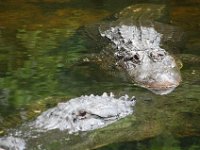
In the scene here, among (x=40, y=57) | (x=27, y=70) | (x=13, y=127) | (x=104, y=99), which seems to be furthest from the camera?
(x=40, y=57)

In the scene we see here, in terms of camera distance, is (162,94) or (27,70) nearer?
(162,94)

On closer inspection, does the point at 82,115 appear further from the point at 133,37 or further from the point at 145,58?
the point at 133,37

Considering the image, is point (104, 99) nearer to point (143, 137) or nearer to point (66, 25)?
point (143, 137)

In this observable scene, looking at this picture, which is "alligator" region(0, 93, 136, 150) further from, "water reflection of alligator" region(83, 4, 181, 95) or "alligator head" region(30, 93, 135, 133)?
"water reflection of alligator" region(83, 4, 181, 95)

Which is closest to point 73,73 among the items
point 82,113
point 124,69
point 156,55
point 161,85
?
point 124,69

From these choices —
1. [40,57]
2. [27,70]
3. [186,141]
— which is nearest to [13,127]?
[186,141]

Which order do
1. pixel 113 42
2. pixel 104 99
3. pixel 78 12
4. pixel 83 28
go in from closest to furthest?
pixel 104 99 < pixel 113 42 < pixel 83 28 < pixel 78 12

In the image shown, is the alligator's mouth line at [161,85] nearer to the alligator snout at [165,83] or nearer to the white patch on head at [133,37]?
the alligator snout at [165,83]

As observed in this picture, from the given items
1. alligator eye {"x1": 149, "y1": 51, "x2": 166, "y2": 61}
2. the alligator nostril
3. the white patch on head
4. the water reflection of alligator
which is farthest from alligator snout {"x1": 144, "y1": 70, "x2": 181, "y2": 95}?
the alligator nostril
